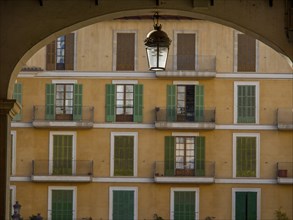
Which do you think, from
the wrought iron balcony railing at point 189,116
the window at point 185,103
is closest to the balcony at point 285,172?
the wrought iron balcony railing at point 189,116

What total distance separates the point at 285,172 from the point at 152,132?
658 centimetres

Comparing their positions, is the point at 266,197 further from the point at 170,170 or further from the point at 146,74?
the point at 146,74

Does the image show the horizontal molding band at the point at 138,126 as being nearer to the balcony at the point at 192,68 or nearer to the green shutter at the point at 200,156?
the green shutter at the point at 200,156

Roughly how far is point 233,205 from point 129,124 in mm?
6267

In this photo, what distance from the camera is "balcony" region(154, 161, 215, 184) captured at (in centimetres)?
4441

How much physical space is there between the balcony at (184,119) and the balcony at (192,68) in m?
1.65

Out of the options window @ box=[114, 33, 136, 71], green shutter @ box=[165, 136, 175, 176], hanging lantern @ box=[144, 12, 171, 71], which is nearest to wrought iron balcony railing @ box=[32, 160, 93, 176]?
green shutter @ box=[165, 136, 175, 176]

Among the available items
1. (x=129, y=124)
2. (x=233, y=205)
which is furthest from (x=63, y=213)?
(x=233, y=205)

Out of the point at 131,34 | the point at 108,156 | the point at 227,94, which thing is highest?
the point at 131,34

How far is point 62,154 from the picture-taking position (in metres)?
44.6

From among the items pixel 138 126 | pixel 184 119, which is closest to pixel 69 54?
pixel 138 126

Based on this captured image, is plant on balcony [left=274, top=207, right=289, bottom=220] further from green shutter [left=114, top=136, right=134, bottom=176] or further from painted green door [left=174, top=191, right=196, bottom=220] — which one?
green shutter [left=114, top=136, right=134, bottom=176]

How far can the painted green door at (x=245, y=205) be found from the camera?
4419 cm

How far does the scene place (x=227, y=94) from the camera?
45031 mm
